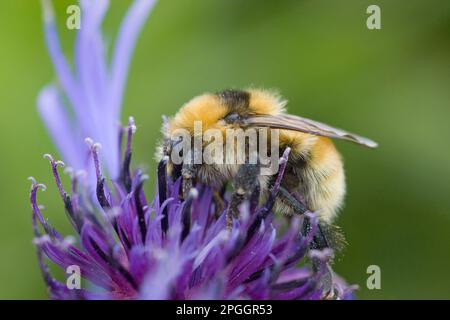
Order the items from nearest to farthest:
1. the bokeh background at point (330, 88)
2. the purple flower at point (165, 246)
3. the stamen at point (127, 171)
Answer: the purple flower at point (165, 246) < the stamen at point (127, 171) < the bokeh background at point (330, 88)

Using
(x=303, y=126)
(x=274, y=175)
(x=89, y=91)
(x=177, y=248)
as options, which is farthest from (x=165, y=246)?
(x=89, y=91)

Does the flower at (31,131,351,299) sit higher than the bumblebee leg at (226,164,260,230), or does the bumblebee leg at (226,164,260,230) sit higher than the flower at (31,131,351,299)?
the bumblebee leg at (226,164,260,230)

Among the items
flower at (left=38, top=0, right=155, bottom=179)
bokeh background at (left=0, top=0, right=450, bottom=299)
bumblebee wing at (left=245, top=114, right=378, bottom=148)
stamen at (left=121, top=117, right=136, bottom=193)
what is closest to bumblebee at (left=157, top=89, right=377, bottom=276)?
bumblebee wing at (left=245, top=114, right=378, bottom=148)

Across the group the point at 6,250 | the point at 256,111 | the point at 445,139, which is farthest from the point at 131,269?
the point at 445,139

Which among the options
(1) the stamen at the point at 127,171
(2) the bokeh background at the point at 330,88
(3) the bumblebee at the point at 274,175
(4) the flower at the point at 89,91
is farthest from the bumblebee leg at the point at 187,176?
(2) the bokeh background at the point at 330,88

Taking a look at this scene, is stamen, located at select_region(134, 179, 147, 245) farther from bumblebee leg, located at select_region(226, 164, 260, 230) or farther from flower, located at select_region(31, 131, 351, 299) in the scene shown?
bumblebee leg, located at select_region(226, 164, 260, 230)

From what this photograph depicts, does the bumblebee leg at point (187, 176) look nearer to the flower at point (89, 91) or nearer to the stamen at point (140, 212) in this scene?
the stamen at point (140, 212)
